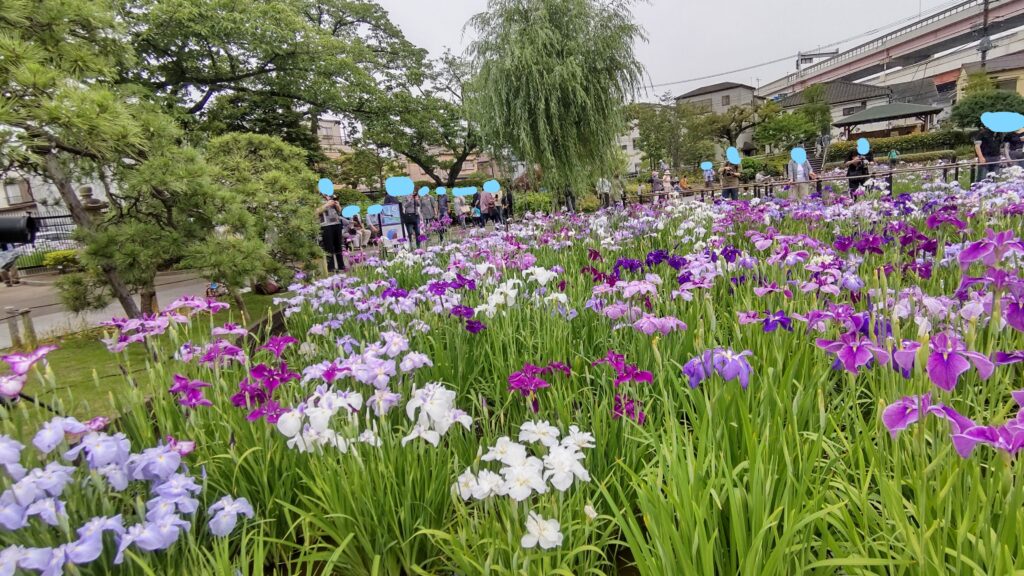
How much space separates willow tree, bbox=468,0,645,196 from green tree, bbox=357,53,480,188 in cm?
638

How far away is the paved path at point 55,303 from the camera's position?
616 cm

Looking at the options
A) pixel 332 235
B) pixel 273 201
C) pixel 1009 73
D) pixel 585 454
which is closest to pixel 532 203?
pixel 332 235

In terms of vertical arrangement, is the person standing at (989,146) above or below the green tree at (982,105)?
below

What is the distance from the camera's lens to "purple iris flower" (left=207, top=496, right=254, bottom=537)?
1.33 meters

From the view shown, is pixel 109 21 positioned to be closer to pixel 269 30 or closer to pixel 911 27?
pixel 269 30

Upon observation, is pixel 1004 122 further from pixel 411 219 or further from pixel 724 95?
pixel 724 95

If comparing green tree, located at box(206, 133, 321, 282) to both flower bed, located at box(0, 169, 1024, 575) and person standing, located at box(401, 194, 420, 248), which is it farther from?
person standing, located at box(401, 194, 420, 248)

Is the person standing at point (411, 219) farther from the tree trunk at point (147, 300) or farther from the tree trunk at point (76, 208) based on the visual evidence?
the tree trunk at point (76, 208)

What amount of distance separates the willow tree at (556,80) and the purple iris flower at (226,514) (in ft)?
25.9

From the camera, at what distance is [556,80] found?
8.27 meters

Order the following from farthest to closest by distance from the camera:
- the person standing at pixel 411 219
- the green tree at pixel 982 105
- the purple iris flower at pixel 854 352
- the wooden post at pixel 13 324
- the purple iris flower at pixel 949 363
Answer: the green tree at pixel 982 105
the person standing at pixel 411 219
the wooden post at pixel 13 324
the purple iris flower at pixel 854 352
the purple iris flower at pixel 949 363

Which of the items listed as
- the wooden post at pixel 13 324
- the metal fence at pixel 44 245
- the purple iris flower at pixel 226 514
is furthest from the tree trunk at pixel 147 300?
the metal fence at pixel 44 245

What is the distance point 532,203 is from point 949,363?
14.8 m

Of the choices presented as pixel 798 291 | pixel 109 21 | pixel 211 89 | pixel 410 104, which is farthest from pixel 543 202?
pixel 798 291
